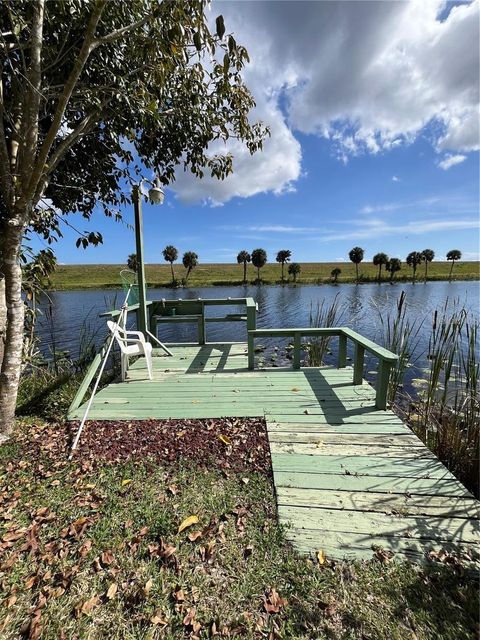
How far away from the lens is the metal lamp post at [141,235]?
4.18 m

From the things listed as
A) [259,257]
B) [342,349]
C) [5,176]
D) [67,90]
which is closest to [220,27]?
[67,90]

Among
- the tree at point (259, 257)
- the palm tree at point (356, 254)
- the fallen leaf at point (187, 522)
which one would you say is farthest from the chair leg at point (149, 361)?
the palm tree at point (356, 254)

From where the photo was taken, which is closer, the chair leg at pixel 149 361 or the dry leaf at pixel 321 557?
the dry leaf at pixel 321 557

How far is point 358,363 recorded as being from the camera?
3.70m

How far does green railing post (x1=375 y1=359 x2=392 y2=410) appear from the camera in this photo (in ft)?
9.91

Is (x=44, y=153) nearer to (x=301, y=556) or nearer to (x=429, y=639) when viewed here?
(x=301, y=556)

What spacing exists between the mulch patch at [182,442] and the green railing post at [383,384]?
4.09ft

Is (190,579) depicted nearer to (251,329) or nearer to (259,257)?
(251,329)

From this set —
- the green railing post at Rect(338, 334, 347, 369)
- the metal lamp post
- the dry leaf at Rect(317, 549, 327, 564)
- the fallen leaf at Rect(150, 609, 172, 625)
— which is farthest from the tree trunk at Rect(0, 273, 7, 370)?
the green railing post at Rect(338, 334, 347, 369)

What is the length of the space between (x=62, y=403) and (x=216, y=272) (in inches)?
2648

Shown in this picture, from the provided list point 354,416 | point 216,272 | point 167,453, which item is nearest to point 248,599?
point 167,453

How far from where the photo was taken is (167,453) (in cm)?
252

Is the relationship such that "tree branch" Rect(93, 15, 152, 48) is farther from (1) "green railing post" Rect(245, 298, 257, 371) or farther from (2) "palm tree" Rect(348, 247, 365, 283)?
(2) "palm tree" Rect(348, 247, 365, 283)

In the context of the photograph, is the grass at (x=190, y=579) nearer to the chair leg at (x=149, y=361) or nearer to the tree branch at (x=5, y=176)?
the chair leg at (x=149, y=361)
